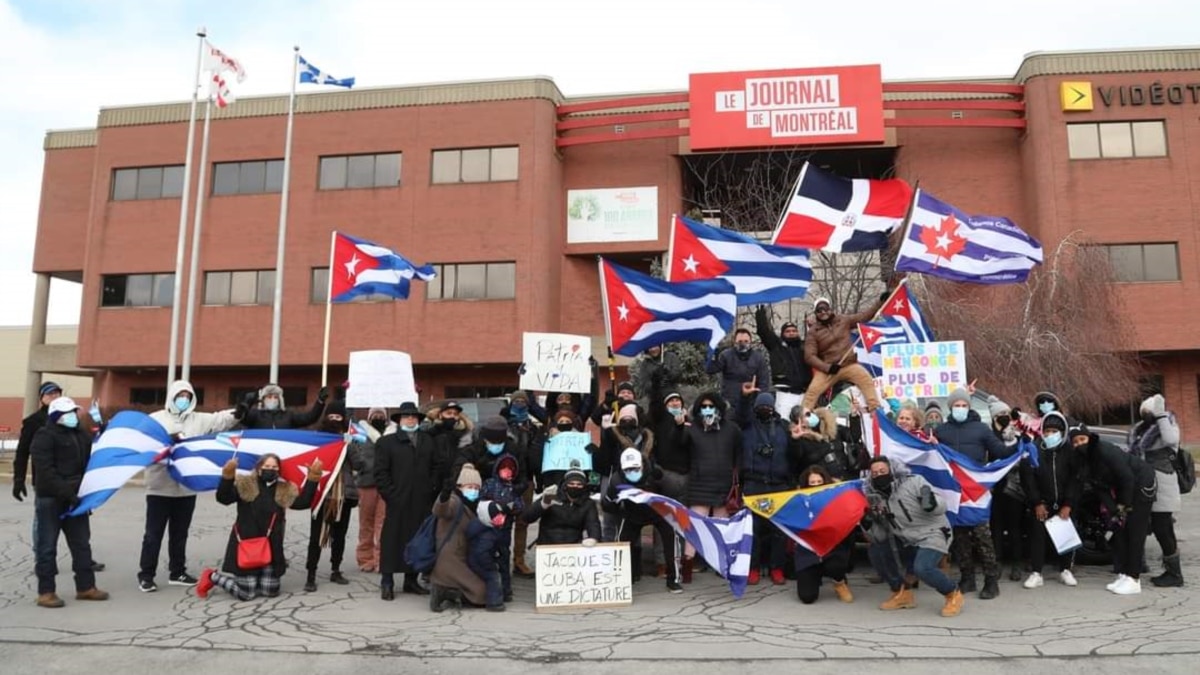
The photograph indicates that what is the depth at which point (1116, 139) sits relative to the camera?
27578 mm

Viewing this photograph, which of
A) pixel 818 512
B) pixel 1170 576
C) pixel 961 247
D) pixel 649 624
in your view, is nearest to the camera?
pixel 649 624

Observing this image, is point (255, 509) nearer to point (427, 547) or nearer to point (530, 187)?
point (427, 547)

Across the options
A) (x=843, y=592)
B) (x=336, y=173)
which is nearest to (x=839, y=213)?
(x=843, y=592)

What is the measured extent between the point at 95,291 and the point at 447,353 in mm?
14781

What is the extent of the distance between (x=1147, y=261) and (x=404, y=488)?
28.1 metres

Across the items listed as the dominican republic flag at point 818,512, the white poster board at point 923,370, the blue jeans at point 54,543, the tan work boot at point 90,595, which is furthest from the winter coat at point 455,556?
A: the white poster board at point 923,370

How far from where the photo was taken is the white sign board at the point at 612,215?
29391 mm

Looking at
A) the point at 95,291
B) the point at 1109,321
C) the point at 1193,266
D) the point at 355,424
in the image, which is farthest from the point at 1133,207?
the point at 95,291

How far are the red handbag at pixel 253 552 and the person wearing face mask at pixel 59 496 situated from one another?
4.24 feet

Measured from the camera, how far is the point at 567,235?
30.4m

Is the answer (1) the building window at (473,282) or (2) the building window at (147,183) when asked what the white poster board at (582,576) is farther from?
(2) the building window at (147,183)

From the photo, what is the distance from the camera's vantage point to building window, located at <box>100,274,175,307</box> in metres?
31.3

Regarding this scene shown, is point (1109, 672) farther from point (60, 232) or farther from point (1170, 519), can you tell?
point (60, 232)

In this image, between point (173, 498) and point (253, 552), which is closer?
point (253, 552)
